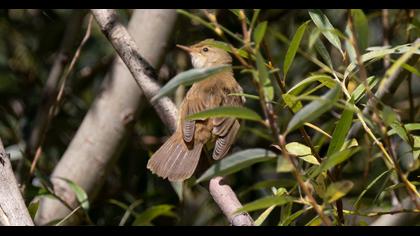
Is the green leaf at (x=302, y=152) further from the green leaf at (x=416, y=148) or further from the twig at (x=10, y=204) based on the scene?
the twig at (x=10, y=204)

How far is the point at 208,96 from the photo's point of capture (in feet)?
13.9

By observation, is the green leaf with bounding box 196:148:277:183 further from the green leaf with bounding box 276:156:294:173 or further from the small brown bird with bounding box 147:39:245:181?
the small brown bird with bounding box 147:39:245:181

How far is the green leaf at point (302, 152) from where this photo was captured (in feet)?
8.00

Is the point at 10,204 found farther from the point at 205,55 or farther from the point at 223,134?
the point at 205,55

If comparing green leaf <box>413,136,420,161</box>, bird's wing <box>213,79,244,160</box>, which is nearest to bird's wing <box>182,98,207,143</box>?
bird's wing <box>213,79,244,160</box>

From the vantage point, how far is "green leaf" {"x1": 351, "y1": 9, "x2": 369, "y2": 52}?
6.46ft

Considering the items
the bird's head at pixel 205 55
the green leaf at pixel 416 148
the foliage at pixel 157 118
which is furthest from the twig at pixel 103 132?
the green leaf at pixel 416 148

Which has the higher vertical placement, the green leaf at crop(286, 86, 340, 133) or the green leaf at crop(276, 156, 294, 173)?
the green leaf at crop(286, 86, 340, 133)

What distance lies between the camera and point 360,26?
6.49 feet

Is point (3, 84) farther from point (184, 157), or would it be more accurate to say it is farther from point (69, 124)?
point (184, 157)

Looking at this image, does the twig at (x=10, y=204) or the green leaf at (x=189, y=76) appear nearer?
the green leaf at (x=189, y=76)

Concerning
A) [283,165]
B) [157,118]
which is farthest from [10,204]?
[157,118]

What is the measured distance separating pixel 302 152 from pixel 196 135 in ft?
5.23

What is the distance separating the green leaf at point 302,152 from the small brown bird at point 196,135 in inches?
44.7
